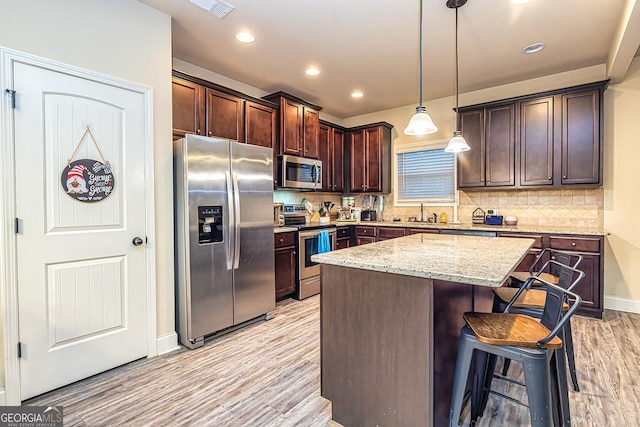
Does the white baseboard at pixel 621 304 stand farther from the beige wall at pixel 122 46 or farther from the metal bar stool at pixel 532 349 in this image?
the beige wall at pixel 122 46

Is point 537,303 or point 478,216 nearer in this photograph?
point 537,303

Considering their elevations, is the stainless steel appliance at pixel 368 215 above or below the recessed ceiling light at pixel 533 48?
below

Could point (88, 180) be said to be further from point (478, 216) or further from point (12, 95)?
point (478, 216)

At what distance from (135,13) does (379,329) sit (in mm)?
2837

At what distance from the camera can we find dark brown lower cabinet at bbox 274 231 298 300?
375 cm

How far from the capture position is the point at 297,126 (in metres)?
4.36

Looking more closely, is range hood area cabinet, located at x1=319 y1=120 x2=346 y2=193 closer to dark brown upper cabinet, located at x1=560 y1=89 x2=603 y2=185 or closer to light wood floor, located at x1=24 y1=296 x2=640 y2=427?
light wood floor, located at x1=24 y1=296 x2=640 y2=427

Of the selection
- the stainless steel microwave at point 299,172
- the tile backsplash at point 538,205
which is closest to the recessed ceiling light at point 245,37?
the stainless steel microwave at point 299,172

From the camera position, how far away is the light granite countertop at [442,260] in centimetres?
134

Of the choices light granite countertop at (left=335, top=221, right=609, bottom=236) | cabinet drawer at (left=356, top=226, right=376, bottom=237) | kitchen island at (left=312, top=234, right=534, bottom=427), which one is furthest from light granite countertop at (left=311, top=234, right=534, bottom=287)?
cabinet drawer at (left=356, top=226, right=376, bottom=237)

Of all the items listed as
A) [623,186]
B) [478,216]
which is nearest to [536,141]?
[623,186]

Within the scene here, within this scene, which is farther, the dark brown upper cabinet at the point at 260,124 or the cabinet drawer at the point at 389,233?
the cabinet drawer at the point at 389,233

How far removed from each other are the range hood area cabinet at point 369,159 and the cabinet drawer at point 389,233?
0.74 m

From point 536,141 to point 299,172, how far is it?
115 inches
